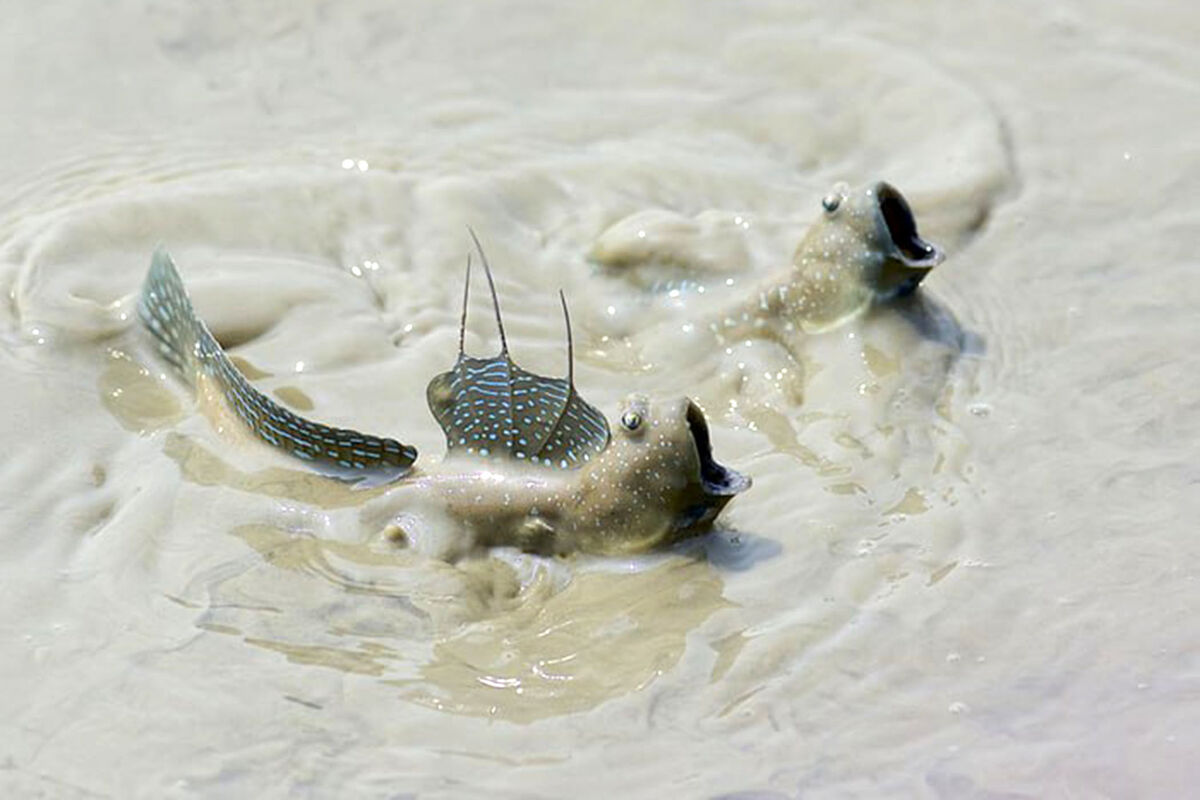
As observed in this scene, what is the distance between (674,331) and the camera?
4422mm

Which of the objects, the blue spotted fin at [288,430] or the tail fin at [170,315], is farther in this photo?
the tail fin at [170,315]

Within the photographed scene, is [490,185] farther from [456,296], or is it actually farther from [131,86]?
[131,86]

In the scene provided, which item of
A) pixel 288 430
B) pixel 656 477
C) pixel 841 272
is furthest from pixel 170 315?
pixel 841 272

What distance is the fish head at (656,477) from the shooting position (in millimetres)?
3467

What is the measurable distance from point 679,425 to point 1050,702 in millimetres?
870

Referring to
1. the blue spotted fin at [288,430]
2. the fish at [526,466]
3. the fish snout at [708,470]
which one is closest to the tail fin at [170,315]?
the blue spotted fin at [288,430]

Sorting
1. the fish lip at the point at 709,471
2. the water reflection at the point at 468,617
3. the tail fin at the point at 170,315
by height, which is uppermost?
the tail fin at the point at 170,315

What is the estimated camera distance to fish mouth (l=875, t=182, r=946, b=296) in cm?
431

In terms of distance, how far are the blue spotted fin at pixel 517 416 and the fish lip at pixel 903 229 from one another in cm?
111

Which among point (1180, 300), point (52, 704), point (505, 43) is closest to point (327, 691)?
point (52, 704)

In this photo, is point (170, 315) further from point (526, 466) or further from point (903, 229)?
point (903, 229)

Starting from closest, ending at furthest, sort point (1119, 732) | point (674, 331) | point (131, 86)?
point (1119, 732), point (674, 331), point (131, 86)

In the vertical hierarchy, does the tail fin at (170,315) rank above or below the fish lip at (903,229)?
above

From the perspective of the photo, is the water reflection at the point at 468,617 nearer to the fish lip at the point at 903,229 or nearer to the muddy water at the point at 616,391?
the muddy water at the point at 616,391
